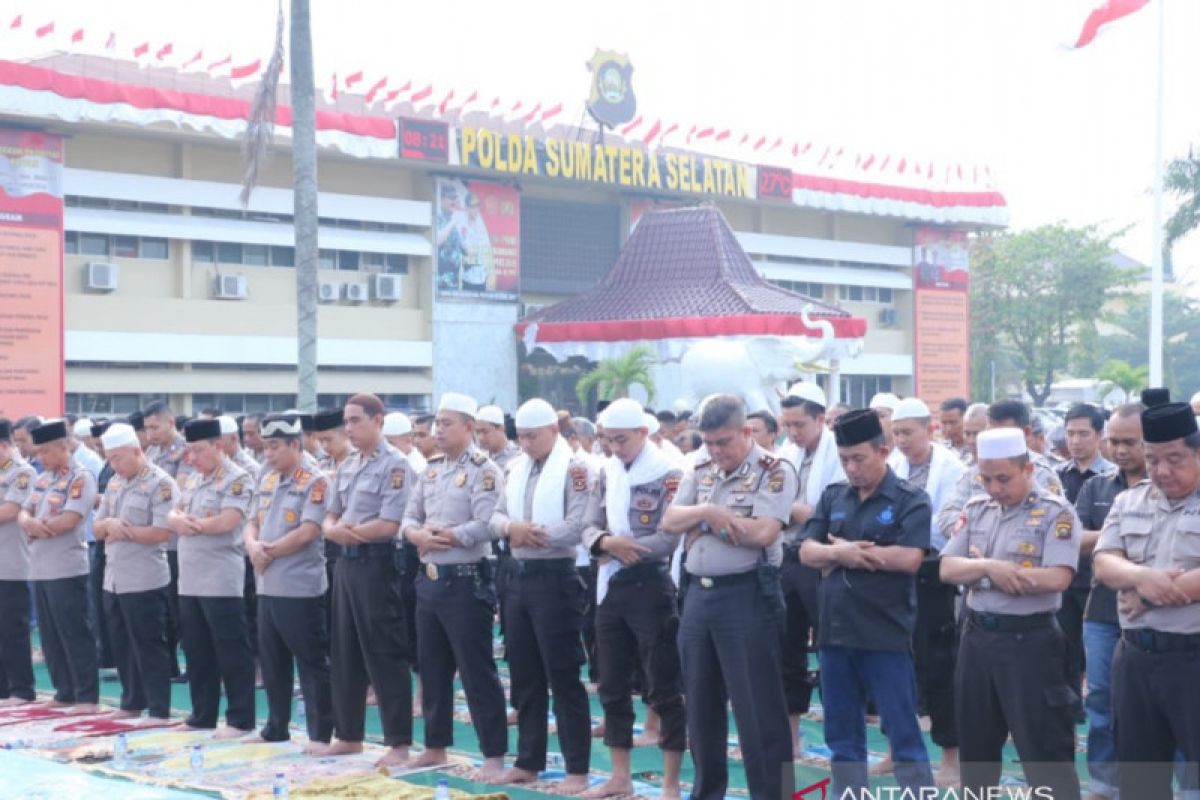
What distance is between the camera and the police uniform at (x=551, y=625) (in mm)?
7188

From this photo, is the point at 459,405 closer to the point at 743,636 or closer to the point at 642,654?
the point at 642,654

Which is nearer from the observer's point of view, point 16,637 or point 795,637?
point 795,637

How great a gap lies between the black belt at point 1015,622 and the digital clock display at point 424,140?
22.5 meters

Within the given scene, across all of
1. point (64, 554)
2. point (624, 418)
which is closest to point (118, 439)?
point (64, 554)

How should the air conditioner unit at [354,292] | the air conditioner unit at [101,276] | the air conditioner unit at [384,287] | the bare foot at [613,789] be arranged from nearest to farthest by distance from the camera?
the bare foot at [613,789] → the air conditioner unit at [101,276] → the air conditioner unit at [354,292] → the air conditioner unit at [384,287]

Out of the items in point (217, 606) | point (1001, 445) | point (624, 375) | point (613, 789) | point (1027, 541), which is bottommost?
point (613, 789)

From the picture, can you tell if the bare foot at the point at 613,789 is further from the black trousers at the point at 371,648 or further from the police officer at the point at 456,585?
the black trousers at the point at 371,648

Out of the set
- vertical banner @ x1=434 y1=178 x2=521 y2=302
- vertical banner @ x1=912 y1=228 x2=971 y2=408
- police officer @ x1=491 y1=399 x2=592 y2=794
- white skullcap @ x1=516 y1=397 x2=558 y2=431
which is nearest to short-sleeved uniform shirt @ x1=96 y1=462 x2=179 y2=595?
police officer @ x1=491 y1=399 x2=592 y2=794

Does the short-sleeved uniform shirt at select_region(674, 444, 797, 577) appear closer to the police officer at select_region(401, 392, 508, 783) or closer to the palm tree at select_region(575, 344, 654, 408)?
the police officer at select_region(401, 392, 508, 783)

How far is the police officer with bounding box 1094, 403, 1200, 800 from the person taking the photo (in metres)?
5.03

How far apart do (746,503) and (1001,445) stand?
1.11m

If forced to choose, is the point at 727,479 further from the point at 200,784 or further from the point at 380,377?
the point at 380,377

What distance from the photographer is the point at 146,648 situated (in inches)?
356

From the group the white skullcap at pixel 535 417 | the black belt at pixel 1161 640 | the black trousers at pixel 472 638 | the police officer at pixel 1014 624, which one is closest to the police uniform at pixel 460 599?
the black trousers at pixel 472 638
